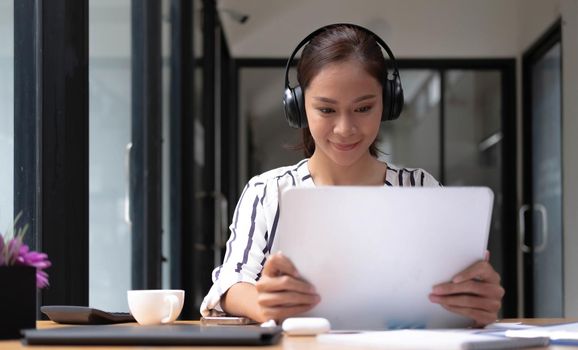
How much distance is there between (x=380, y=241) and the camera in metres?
1.34

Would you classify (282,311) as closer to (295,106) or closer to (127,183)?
(295,106)

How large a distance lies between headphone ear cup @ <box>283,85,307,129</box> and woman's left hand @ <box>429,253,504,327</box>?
2.06 ft

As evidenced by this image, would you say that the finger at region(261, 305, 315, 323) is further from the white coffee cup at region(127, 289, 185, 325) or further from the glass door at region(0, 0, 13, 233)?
the glass door at region(0, 0, 13, 233)

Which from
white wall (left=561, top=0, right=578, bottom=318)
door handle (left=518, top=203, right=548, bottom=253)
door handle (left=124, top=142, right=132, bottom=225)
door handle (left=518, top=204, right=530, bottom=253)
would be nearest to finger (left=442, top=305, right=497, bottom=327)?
door handle (left=124, top=142, right=132, bottom=225)

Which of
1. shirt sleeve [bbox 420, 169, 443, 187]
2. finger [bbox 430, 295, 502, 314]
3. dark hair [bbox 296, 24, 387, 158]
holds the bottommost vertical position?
finger [bbox 430, 295, 502, 314]

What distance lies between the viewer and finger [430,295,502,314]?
A: 1.39 meters

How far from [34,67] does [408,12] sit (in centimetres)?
448

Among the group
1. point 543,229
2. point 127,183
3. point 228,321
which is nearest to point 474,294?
point 228,321

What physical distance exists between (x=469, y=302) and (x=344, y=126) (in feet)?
1.74

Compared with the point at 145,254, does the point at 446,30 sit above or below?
above

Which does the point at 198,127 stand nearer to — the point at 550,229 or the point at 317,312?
the point at 550,229

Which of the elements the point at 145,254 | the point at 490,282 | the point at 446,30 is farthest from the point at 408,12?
the point at 490,282

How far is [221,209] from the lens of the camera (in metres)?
6.05

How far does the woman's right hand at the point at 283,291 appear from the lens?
1382 millimetres
